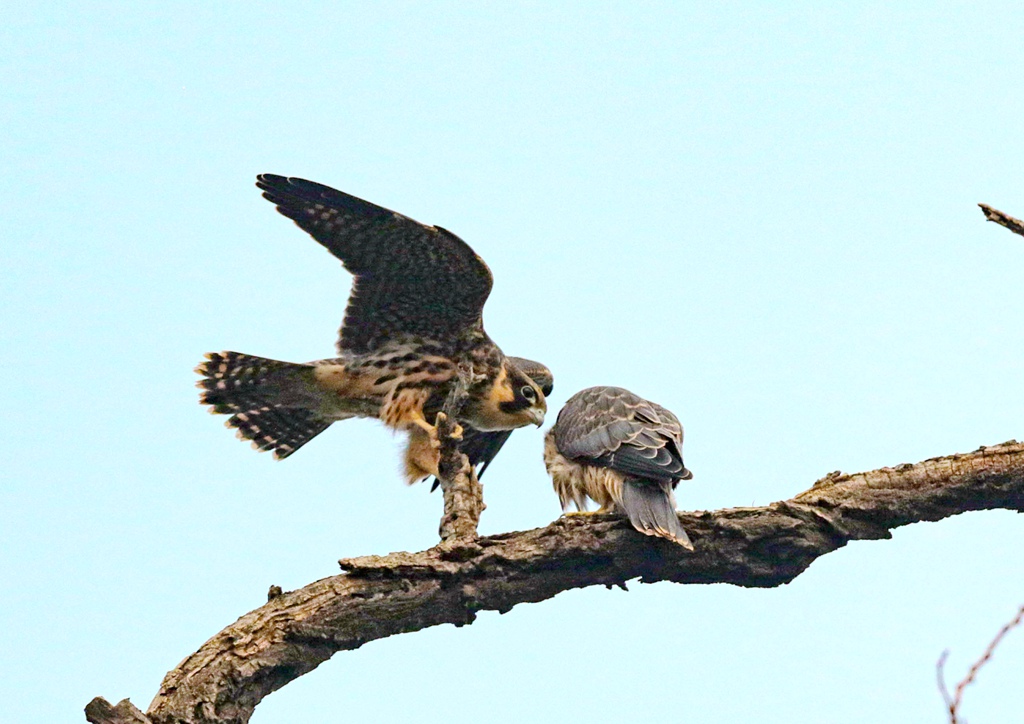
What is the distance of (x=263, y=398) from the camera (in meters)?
6.09

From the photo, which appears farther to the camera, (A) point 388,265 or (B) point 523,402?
(B) point 523,402

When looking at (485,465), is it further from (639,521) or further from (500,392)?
(639,521)

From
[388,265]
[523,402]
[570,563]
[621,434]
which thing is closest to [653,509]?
[570,563]

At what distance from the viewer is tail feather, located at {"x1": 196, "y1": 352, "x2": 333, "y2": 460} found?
5910 mm

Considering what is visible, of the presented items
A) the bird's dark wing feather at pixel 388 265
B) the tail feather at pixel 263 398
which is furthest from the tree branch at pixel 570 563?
the tail feather at pixel 263 398

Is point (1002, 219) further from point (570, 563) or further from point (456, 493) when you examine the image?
point (456, 493)

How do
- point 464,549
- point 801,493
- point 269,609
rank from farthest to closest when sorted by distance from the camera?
point 801,493
point 464,549
point 269,609

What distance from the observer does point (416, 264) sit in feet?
18.4

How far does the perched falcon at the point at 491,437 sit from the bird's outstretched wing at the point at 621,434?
1079mm

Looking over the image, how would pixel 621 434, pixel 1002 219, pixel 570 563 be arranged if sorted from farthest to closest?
pixel 621 434 < pixel 570 563 < pixel 1002 219

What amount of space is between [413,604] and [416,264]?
95.8 inches

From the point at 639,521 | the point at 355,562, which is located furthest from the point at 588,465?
the point at 355,562

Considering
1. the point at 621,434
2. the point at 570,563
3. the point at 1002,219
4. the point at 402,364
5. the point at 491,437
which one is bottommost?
the point at 570,563

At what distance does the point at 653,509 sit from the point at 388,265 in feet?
7.49
